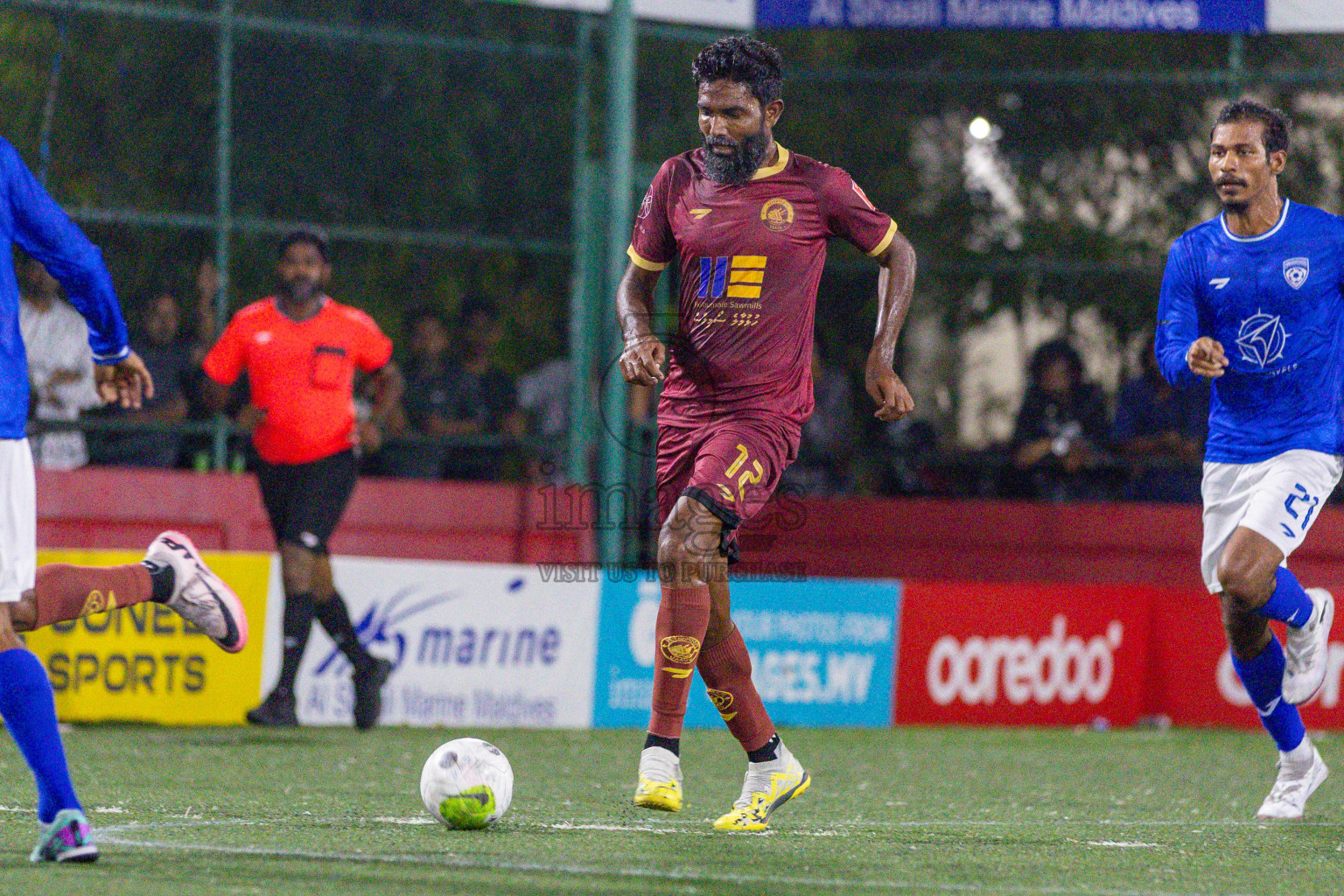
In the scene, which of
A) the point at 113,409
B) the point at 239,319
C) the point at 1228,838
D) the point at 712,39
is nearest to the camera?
the point at 1228,838

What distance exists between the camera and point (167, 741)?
8.73 meters

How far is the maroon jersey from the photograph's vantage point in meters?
5.88

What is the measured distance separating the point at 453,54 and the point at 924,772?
6038 millimetres

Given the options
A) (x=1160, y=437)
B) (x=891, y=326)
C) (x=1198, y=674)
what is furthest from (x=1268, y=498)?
(x=1160, y=437)

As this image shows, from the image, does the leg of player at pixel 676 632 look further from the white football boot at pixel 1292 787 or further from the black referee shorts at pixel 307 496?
the black referee shorts at pixel 307 496

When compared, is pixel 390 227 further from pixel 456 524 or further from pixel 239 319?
pixel 239 319

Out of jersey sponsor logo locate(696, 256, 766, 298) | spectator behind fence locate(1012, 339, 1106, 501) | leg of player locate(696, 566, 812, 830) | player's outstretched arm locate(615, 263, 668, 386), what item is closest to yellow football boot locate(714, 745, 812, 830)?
leg of player locate(696, 566, 812, 830)

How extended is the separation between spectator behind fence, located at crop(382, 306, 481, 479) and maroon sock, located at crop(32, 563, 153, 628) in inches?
236

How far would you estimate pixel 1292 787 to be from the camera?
→ 21.7 feet

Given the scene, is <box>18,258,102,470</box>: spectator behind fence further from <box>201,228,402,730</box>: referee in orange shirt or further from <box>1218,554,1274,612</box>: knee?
<box>1218,554,1274,612</box>: knee

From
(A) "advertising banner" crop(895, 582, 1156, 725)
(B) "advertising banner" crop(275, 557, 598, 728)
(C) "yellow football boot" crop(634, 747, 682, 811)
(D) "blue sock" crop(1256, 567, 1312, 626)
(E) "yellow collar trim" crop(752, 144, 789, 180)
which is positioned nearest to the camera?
(C) "yellow football boot" crop(634, 747, 682, 811)

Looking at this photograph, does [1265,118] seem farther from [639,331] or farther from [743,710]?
[743,710]

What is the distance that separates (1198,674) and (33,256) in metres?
8.39

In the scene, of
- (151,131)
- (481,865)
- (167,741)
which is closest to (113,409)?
(151,131)
